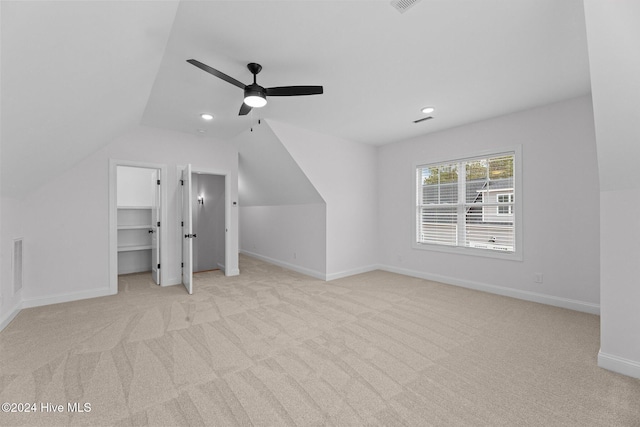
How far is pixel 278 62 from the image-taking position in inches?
98.2

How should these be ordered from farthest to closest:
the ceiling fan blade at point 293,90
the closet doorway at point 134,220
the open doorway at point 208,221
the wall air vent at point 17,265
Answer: the open doorway at point 208,221, the closet doorway at point 134,220, the wall air vent at point 17,265, the ceiling fan blade at point 293,90

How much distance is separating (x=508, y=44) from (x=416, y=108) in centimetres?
144

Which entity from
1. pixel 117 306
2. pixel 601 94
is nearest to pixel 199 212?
pixel 117 306

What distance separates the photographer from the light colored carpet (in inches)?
64.8

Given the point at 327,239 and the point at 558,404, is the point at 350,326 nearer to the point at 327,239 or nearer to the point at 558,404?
the point at 558,404

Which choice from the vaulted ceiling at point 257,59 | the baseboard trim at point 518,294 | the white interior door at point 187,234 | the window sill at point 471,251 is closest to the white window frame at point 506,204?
the window sill at point 471,251

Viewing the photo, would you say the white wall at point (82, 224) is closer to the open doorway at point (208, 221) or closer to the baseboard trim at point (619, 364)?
the open doorway at point (208, 221)

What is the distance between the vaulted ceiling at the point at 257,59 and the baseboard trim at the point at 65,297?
145 cm

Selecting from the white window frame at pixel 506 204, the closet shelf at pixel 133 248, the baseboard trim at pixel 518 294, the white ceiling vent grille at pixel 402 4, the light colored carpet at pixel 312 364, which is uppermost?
the white ceiling vent grille at pixel 402 4

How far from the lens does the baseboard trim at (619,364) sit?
6.61 ft

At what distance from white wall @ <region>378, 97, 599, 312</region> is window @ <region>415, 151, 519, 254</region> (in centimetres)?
18

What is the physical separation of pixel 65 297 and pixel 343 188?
469 cm

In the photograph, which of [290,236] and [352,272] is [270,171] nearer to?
[290,236]

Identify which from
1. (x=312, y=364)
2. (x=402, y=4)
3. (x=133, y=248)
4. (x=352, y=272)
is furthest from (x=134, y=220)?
(x=402, y=4)
